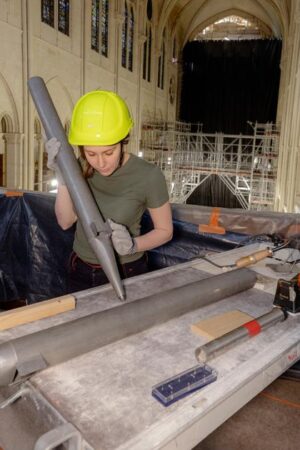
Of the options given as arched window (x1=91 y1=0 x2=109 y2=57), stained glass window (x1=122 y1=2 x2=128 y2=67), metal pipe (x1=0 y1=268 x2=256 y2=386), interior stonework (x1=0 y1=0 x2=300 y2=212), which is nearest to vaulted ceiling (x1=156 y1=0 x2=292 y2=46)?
interior stonework (x1=0 y1=0 x2=300 y2=212)

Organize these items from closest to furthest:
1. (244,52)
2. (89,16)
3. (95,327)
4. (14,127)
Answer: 1. (95,327)
2. (14,127)
3. (89,16)
4. (244,52)

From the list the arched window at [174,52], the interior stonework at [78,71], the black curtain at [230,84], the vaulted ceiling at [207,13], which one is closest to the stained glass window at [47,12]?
the interior stonework at [78,71]

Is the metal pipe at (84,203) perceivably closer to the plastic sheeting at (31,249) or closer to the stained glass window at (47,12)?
the plastic sheeting at (31,249)

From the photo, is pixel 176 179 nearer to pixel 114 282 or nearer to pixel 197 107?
pixel 197 107

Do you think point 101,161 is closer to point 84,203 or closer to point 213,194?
point 84,203

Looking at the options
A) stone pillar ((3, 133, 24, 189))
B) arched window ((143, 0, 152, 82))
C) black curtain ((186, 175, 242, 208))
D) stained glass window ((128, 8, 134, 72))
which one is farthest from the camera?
black curtain ((186, 175, 242, 208))

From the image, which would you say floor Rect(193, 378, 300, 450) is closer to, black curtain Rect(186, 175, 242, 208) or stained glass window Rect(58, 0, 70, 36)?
stained glass window Rect(58, 0, 70, 36)

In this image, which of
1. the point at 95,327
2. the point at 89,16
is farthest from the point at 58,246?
the point at 89,16

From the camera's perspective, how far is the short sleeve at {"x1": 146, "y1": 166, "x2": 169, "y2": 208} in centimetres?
208

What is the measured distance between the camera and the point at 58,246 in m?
3.71

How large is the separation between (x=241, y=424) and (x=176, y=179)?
21.5 metres

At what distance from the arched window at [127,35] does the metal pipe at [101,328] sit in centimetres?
1818

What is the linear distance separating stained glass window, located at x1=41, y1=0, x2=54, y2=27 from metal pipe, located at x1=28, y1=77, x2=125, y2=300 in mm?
12191

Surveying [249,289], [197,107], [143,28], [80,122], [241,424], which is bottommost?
[241,424]
